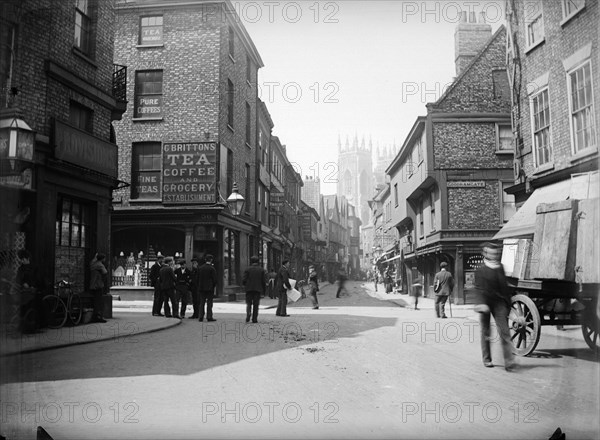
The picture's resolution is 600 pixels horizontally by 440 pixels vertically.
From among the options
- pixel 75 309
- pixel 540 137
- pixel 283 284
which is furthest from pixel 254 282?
pixel 75 309

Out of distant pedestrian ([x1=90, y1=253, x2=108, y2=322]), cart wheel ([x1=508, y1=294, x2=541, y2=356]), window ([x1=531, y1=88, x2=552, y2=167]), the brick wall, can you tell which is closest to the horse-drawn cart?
cart wheel ([x1=508, y1=294, x2=541, y2=356])

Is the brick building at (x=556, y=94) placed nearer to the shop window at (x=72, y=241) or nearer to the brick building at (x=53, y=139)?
the brick building at (x=53, y=139)

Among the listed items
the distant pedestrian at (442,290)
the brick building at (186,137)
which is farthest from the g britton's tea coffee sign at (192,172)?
the distant pedestrian at (442,290)

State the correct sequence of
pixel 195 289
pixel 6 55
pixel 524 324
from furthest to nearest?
pixel 195 289, pixel 524 324, pixel 6 55

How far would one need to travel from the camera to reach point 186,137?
432 inches

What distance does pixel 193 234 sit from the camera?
16.2 metres

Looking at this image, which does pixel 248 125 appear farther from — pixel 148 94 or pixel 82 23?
pixel 82 23

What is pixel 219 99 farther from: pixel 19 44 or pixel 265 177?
pixel 265 177

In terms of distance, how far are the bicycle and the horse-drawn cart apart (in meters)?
4.29

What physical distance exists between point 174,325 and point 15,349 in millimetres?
7062

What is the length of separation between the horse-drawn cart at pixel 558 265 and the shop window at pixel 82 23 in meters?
4.14

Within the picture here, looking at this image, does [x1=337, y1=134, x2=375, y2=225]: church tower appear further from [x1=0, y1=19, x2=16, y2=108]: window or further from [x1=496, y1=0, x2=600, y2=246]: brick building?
[x1=0, y1=19, x2=16, y2=108]: window

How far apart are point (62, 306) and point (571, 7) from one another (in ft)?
15.0

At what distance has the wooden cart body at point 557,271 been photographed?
473 centimetres
